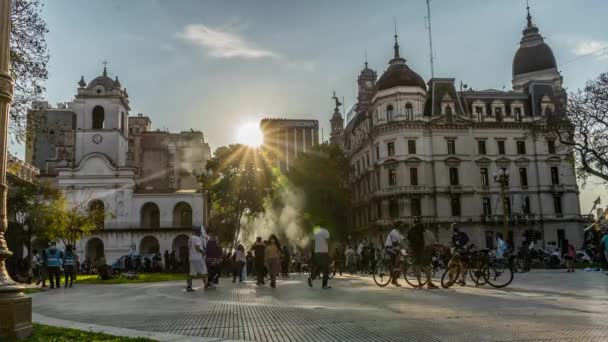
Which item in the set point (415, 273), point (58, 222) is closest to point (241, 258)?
point (415, 273)

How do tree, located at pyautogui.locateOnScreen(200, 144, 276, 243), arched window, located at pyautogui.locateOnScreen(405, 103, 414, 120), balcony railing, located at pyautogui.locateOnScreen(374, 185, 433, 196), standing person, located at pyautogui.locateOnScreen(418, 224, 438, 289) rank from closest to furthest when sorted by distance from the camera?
standing person, located at pyautogui.locateOnScreen(418, 224, 438, 289), tree, located at pyautogui.locateOnScreen(200, 144, 276, 243), balcony railing, located at pyautogui.locateOnScreen(374, 185, 433, 196), arched window, located at pyautogui.locateOnScreen(405, 103, 414, 120)

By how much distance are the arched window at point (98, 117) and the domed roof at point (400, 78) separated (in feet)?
104

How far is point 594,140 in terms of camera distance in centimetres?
3228

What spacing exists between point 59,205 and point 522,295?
127 feet

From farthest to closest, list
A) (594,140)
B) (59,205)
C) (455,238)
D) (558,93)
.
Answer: (558,93)
(59,205)
(594,140)
(455,238)

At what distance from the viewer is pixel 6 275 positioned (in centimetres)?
668

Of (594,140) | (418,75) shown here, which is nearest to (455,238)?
(594,140)

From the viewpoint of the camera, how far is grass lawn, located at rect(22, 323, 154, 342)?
19.8 ft

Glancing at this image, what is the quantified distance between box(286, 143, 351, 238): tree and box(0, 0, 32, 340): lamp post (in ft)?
158

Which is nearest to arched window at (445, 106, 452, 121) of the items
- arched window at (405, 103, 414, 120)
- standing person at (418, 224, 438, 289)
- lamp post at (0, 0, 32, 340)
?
arched window at (405, 103, 414, 120)

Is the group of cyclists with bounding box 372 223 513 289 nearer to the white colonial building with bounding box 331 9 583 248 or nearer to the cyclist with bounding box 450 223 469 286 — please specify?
the cyclist with bounding box 450 223 469 286

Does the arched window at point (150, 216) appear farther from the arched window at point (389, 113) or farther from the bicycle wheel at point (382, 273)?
the bicycle wheel at point (382, 273)

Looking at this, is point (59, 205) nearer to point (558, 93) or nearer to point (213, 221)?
point (213, 221)

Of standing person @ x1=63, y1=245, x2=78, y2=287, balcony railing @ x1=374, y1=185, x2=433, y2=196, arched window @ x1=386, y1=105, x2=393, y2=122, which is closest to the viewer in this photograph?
standing person @ x1=63, y1=245, x2=78, y2=287
